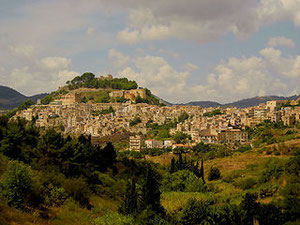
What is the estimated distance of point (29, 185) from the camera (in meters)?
20.6

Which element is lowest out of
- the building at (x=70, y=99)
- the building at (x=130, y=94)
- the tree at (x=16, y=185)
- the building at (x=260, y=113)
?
the tree at (x=16, y=185)

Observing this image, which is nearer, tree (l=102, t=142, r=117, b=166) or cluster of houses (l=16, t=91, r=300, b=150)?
tree (l=102, t=142, r=117, b=166)

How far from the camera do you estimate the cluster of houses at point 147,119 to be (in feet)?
261

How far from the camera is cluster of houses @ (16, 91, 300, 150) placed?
79.6m

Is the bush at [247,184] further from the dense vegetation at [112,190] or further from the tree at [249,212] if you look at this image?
the tree at [249,212]

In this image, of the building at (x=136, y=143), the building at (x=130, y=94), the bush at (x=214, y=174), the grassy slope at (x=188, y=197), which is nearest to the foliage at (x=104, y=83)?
the building at (x=130, y=94)

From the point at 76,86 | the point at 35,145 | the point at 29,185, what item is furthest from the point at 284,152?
the point at 76,86

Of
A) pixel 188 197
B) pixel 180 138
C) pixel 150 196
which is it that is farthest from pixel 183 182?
pixel 180 138

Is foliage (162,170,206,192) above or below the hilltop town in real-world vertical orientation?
below

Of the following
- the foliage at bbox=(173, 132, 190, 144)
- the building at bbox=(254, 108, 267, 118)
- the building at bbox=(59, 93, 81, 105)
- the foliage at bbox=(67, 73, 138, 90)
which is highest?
the foliage at bbox=(67, 73, 138, 90)

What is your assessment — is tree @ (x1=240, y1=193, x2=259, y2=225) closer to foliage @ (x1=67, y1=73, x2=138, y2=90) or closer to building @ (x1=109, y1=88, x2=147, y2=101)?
building @ (x1=109, y1=88, x2=147, y2=101)

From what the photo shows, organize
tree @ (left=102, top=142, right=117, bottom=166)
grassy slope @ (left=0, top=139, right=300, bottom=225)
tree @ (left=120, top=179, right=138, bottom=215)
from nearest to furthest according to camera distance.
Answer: grassy slope @ (left=0, top=139, right=300, bottom=225), tree @ (left=120, top=179, right=138, bottom=215), tree @ (left=102, top=142, right=117, bottom=166)

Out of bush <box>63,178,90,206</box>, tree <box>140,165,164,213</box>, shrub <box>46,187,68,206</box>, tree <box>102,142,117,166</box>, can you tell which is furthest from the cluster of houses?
Answer: shrub <box>46,187,68,206</box>

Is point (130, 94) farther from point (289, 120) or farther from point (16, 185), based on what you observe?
point (16, 185)
